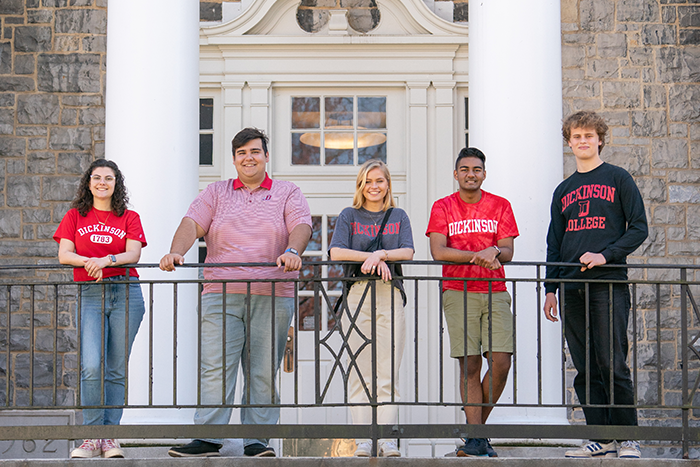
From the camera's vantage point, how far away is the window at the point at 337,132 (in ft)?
23.5

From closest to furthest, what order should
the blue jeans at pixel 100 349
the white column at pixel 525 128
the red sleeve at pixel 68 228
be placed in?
the blue jeans at pixel 100 349
the red sleeve at pixel 68 228
the white column at pixel 525 128

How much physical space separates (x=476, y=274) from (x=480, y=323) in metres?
0.27

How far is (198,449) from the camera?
14.1ft

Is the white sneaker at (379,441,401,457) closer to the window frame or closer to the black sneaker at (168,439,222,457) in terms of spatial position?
the black sneaker at (168,439,222,457)

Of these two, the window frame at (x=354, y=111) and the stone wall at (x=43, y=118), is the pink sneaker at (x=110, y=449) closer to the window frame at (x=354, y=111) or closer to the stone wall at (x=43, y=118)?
the stone wall at (x=43, y=118)

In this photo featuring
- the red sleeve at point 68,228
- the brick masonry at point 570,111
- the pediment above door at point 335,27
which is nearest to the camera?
the red sleeve at point 68,228

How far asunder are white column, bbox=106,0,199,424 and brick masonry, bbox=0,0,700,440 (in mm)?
1749

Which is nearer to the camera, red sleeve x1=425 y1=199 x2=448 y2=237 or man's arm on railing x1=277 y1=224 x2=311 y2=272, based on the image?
man's arm on railing x1=277 y1=224 x2=311 y2=272

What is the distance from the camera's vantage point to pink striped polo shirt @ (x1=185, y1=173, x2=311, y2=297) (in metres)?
4.37

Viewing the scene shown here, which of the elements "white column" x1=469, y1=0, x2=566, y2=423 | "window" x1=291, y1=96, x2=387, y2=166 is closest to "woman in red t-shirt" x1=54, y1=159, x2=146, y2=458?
"white column" x1=469, y1=0, x2=566, y2=423

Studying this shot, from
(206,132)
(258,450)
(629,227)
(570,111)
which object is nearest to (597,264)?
(629,227)

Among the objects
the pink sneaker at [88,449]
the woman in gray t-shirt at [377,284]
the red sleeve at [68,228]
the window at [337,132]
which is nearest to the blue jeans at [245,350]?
the woman in gray t-shirt at [377,284]

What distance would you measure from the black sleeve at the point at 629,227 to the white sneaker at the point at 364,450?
1.55m

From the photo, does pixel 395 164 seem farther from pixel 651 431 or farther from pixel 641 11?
pixel 651 431
